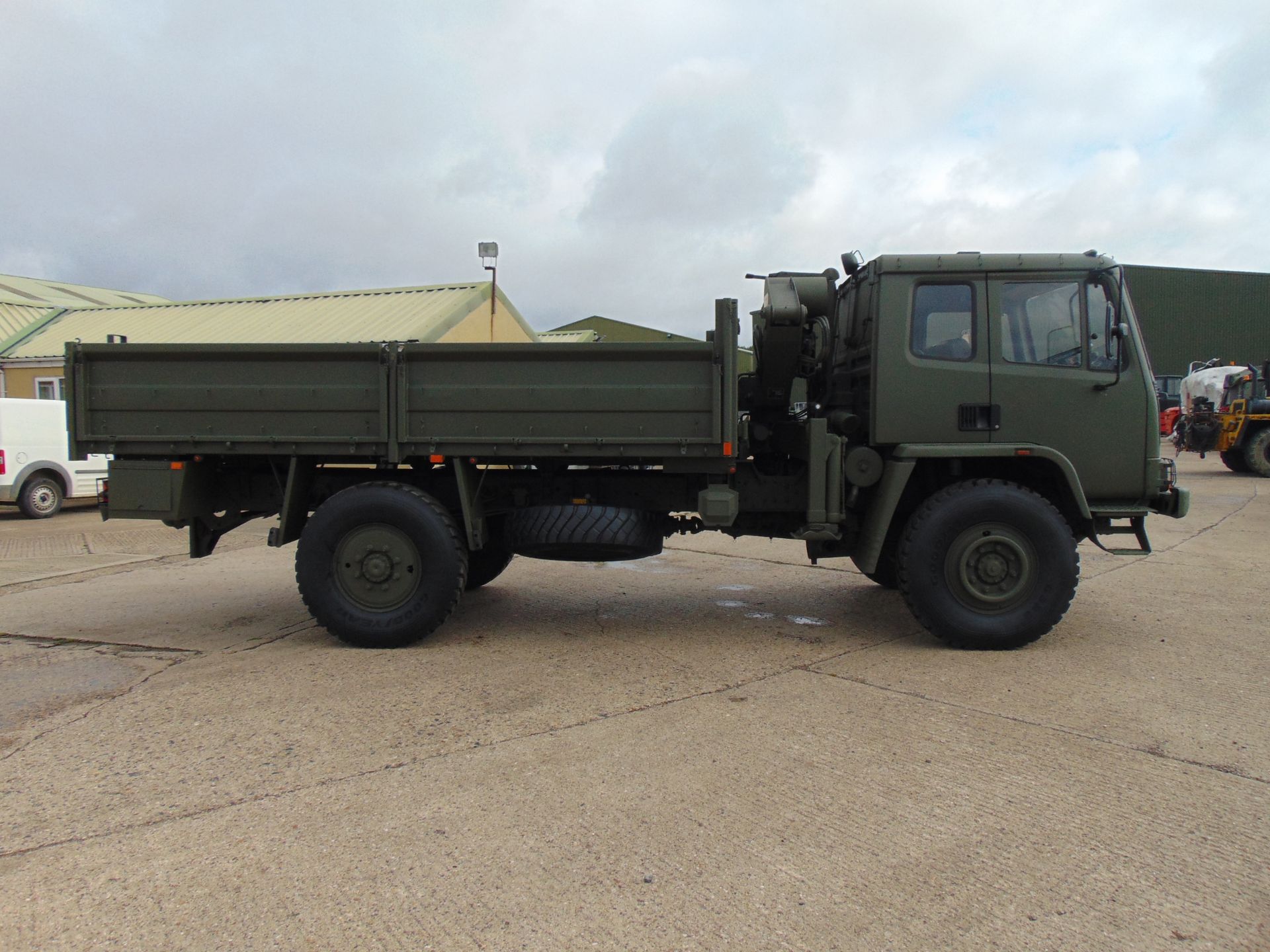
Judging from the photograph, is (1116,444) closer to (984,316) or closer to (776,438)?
(984,316)

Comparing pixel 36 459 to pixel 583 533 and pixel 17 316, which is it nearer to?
pixel 583 533

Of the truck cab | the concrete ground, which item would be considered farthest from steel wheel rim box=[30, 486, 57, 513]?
the truck cab

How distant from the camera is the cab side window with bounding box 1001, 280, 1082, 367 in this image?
216 inches

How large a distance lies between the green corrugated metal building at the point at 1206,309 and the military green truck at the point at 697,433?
132 ft

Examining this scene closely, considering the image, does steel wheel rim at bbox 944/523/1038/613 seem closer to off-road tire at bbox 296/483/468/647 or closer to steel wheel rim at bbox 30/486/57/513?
off-road tire at bbox 296/483/468/647

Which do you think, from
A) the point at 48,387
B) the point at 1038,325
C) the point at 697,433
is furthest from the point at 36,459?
the point at 1038,325

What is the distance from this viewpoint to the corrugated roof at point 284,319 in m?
19.1

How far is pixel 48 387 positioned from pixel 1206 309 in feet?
149

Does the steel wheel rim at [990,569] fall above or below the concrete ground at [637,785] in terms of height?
above

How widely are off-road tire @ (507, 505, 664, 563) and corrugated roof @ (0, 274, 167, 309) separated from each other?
27.2m

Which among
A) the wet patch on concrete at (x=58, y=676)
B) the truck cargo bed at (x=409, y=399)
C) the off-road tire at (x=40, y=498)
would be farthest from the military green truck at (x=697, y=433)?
the off-road tire at (x=40, y=498)

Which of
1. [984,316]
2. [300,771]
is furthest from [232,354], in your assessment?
[984,316]

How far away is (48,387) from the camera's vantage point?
21.3 m

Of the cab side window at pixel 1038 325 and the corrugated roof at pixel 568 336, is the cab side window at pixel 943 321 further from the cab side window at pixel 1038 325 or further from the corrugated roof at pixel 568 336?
the corrugated roof at pixel 568 336
